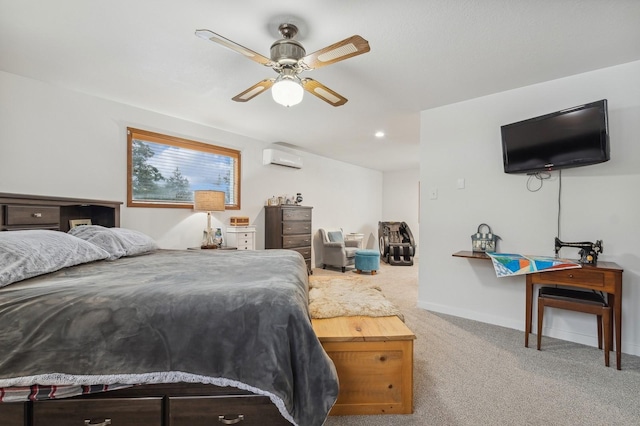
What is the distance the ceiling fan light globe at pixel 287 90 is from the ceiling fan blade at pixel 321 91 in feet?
0.61

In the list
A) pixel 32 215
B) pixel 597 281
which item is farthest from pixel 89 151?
pixel 597 281

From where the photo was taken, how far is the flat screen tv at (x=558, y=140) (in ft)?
7.28

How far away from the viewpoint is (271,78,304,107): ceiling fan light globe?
1.83 metres

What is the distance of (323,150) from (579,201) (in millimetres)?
3856

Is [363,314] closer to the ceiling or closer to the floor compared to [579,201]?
closer to the floor

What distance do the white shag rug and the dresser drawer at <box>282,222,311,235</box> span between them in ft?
7.41

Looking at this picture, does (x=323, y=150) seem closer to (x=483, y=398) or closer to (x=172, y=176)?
(x=172, y=176)

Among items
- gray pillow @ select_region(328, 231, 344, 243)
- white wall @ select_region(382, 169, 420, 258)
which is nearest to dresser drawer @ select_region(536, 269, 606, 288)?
gray pillow @ select_region(328, 231, 344, 243)

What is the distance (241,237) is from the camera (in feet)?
13.5

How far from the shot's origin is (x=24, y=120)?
256cm

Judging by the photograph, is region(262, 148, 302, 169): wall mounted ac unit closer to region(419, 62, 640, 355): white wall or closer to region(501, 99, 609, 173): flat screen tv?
region(419, 62, 640, 355): white wall

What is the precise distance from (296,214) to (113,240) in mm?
3002

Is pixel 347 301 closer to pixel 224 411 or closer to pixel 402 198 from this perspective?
pixel 224 411

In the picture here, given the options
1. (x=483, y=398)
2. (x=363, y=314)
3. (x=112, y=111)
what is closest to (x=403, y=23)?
(x=363, y=314)
